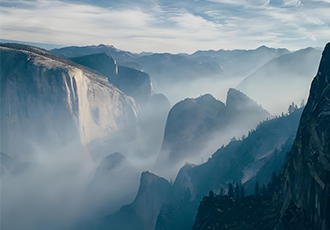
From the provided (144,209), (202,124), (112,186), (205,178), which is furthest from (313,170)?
(202,124)

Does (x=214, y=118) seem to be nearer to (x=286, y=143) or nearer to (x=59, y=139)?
(x=286, y=143)

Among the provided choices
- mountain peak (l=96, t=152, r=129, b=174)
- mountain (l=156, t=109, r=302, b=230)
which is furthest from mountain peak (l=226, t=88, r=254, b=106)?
mountain peak (l=96, t=152, r=129, b=174)

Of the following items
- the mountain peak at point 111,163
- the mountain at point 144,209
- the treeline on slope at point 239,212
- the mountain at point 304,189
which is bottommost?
the mountain at point 144,209

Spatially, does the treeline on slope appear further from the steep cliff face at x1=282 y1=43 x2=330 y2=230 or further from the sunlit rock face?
the sunlit rock face

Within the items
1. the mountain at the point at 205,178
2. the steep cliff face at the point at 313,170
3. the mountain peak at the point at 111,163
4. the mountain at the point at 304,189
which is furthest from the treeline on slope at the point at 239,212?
the mountain peak at the point at 111,163

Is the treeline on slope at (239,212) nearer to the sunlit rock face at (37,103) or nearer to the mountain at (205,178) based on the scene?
the mountain at (205,178)

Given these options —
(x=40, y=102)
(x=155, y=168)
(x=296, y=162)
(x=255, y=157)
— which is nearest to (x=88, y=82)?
(x=40, y=102)

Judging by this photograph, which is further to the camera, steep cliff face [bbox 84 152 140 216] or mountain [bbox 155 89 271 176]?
mountain [bbox 155 89 271 176]
